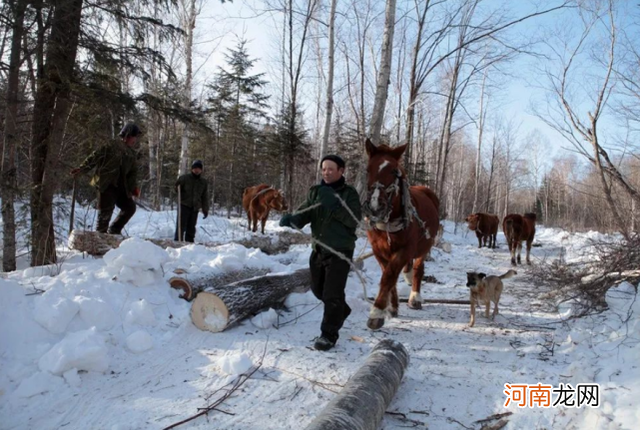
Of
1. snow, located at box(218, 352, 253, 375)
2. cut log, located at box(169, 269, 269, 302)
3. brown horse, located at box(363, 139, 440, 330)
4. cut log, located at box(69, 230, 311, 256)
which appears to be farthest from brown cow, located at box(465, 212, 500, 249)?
snow, located at box(218, 352, 253, 375)

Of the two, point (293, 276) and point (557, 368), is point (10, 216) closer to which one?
point (293, 276)

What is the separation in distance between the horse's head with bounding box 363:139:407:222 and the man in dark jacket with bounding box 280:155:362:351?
0.74 ft

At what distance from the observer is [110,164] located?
6.78 meters

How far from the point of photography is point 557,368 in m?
3.71

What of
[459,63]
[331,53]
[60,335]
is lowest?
[60,335]

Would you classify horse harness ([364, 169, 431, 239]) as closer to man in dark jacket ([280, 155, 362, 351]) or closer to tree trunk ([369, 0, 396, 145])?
man in dark jacket ([280, 155, 362, 351])

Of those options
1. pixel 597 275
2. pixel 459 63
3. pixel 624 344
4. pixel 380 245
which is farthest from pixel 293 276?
pixel 459 63

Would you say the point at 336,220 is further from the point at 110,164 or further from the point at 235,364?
the point at 110,164

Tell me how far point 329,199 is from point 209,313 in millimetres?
1913

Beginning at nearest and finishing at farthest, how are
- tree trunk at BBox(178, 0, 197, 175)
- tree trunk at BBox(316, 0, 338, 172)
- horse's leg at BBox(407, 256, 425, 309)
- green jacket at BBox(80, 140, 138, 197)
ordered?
horse's leg at BBox(407, 256, 425, 309) → green jacket at BBox(80, 140, 138, 197) → tree trunk at BBox(316, 0, 338, 172) → tree trunk at BBox(178, 0, 197, 175)

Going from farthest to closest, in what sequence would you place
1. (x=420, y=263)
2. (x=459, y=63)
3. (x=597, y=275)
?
(x=459, y=63)
(x=420, y=263)
(x=597, y=275)

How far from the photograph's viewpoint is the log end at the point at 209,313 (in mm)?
4316

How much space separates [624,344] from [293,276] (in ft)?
12.7

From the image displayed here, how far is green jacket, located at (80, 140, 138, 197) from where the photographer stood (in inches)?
262
